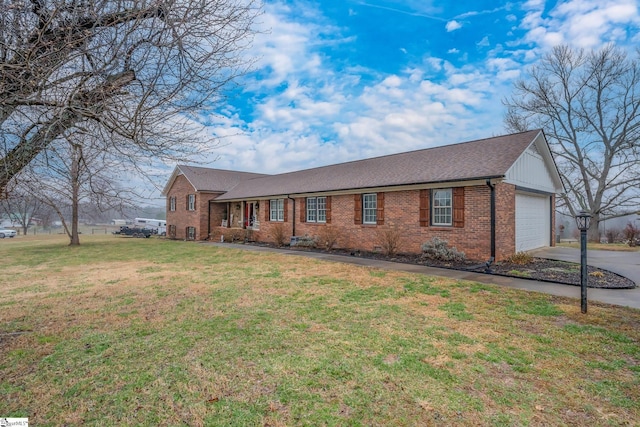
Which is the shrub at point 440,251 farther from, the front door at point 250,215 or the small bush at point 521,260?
the front door at point 250,215

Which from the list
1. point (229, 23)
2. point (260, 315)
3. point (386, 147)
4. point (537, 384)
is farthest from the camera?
point (386, 147)

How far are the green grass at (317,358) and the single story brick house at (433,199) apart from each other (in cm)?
495

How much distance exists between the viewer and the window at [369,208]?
14.8m

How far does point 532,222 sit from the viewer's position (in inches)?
547

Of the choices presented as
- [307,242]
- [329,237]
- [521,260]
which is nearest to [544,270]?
[521,260]

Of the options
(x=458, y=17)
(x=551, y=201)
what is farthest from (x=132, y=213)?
(x=551, y=201)

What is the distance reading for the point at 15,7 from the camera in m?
2.82

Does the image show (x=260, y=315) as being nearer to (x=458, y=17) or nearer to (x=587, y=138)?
(x=458, y=17)

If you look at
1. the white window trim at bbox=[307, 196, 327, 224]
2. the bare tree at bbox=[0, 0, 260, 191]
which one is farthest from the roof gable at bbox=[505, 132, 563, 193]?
the bare tree at bbox=[0, 0, 260, 191]

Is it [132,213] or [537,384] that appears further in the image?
[132,213]

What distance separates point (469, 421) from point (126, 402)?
10.1 ft

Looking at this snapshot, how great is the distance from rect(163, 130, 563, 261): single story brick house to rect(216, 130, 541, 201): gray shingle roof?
0.14ft

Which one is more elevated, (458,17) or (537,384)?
(458,17)

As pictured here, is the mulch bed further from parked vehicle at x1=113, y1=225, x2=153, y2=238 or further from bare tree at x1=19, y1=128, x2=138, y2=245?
parked vehicle at x1=113, y1=225, x2=153, y2=238
